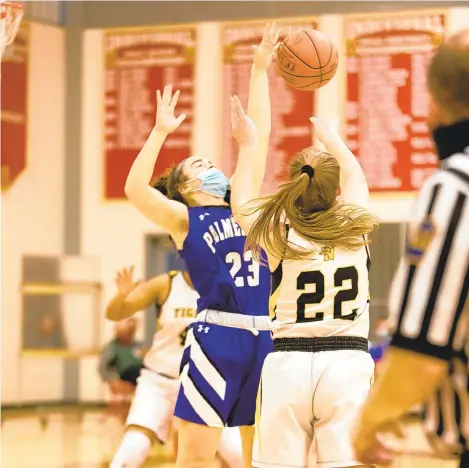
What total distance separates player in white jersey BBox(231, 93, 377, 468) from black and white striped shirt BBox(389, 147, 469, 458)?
124 centimetres

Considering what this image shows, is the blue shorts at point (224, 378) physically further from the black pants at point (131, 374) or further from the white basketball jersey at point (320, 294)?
the black pants at point (131, 374)

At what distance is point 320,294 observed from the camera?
3.12m

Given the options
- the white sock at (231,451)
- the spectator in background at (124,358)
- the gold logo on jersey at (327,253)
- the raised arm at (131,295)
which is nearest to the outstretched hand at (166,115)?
the gold logo on jersey at (327,253)

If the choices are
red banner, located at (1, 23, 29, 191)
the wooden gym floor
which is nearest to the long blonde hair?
the wooden gym floor

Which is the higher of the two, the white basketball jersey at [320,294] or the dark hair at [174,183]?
the dark hair at [174,183]

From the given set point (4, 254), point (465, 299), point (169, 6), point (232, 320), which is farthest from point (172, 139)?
point (465, 299)

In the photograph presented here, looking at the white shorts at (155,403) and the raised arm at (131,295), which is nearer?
the raised arm at (131,295)

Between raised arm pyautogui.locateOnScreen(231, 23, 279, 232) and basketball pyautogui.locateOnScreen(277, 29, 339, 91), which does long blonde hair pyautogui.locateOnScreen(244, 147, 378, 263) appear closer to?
raised arm pyautogui.locateOnScreen(231, 23, 279, 232)

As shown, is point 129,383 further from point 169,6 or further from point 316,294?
point 316,294

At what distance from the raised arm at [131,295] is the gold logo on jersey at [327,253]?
6.53ft

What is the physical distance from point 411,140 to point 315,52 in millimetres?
5084

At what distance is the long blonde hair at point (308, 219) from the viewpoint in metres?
3.08

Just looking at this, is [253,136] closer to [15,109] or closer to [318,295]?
[318,295]

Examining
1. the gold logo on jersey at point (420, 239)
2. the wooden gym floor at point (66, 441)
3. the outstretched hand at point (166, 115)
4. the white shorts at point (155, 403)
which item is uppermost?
the outstretched hand at point (166, 115)
